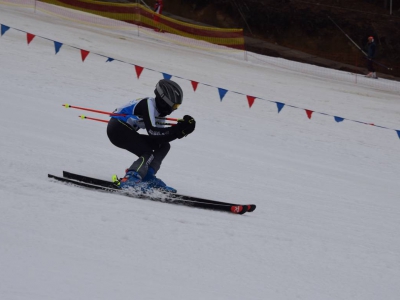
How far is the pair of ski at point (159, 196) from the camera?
290 inches

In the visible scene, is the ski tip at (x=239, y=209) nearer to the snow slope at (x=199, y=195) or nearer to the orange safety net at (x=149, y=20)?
the snow slope at (x=199, y=195)

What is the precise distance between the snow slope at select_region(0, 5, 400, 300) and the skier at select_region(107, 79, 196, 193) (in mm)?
389

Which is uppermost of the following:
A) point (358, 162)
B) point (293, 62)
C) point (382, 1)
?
point (382, 1)

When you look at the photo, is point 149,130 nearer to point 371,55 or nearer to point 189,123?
point 189,123

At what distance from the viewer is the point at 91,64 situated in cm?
1800

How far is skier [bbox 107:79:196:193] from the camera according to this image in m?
7.29

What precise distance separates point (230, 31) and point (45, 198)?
919 inches

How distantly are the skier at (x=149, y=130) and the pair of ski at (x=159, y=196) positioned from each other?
101mm

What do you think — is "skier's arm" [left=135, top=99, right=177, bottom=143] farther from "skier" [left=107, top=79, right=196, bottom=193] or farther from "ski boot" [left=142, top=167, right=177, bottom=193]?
"ski boot" [left=142, top=167, right=177, bottom=193]

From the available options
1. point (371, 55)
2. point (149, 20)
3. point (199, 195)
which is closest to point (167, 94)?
point (199, 195)

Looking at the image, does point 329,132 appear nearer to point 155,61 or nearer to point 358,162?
point 358,162

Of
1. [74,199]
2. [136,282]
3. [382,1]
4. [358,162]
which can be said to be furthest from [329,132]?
[382,1]

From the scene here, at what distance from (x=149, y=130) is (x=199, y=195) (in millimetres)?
1330

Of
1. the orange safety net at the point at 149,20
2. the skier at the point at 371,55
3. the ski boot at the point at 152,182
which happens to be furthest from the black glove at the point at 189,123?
the orange safety net at the point at 149,20
